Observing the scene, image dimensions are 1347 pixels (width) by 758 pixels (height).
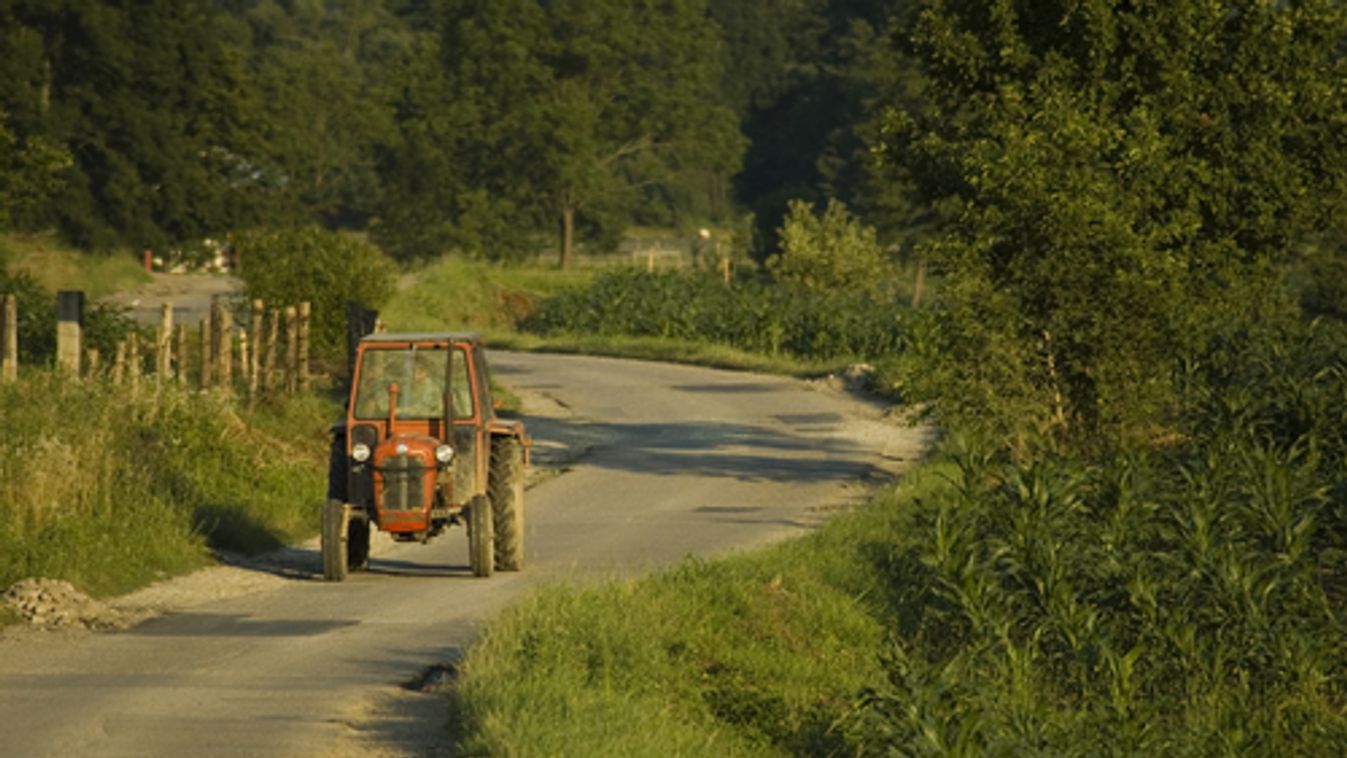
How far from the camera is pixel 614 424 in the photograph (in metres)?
39.3

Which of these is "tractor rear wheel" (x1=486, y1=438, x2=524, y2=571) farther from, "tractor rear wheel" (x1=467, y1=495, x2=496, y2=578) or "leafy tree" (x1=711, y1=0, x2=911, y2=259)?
"leafy tree" (x1=711, y1=0, x2=911, y2=259)

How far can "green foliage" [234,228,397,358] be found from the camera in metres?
39.1

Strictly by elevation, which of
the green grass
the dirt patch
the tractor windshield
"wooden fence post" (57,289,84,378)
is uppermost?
the tractor windshield

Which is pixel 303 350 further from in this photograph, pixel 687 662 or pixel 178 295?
pixel 178 295

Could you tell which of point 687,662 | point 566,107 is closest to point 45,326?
point 687,662

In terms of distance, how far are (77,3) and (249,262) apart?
125 ft

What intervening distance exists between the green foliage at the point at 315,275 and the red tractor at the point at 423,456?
17.5 m

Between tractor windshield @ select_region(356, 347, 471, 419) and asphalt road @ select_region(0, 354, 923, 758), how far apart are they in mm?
1584

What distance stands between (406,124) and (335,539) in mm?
67958

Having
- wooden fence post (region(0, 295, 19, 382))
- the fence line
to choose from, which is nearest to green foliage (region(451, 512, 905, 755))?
the fence line

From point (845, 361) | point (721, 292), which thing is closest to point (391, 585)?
point (845, 361)

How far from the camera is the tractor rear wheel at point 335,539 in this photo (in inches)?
826

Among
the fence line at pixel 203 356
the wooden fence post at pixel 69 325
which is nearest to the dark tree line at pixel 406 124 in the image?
the fence line at pixel 203 356

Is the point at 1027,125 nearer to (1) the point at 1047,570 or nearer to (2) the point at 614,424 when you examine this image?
(1) the point at 1047,570
